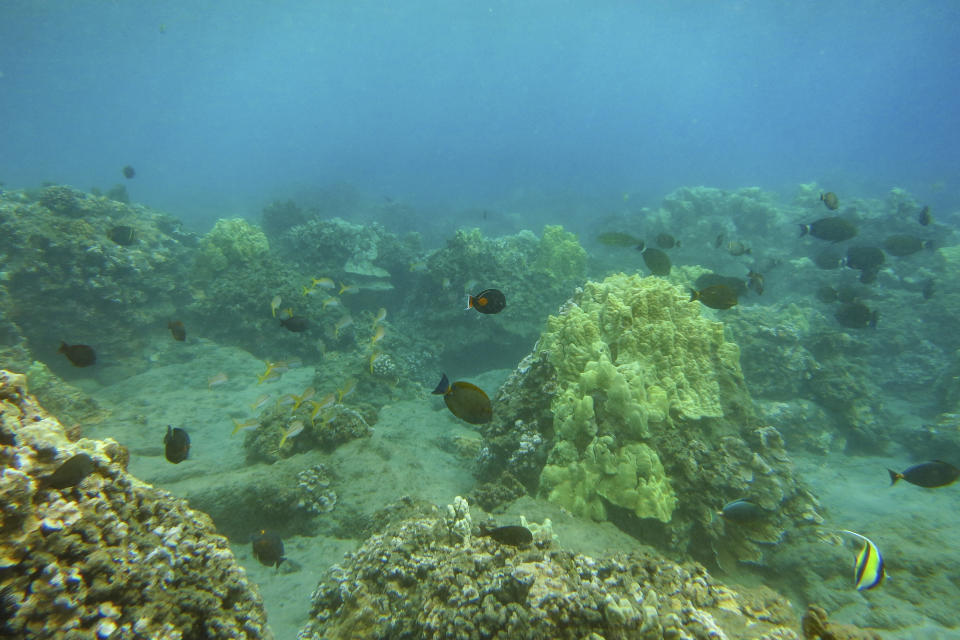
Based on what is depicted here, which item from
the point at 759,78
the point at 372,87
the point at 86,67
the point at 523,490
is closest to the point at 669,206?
the point at 523,490

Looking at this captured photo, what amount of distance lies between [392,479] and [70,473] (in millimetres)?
3757

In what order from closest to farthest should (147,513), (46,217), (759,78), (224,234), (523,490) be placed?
1. (147,513)
2. (523,490)
3. (46,217)
4. (224,234)
5. (759,78)

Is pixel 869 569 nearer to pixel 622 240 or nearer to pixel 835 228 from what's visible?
pixel 622 240

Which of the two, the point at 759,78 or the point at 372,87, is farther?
the point at 372,87

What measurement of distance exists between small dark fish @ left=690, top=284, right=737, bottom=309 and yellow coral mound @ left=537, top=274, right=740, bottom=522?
0.40 meters

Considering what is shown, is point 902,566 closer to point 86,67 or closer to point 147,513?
point 147,513

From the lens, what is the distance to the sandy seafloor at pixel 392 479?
407cm

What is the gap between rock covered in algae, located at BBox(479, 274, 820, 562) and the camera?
437 centimetres

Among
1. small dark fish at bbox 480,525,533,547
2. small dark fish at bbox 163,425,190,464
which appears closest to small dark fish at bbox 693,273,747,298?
small dark fish at bbox 480,525,533,547

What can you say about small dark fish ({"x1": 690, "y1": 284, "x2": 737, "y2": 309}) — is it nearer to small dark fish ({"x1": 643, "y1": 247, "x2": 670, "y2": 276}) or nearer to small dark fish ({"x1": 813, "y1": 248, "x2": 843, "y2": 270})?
small dark fish ({"x1": 643, "y1": 247, "x2": 670, "y2": 276})

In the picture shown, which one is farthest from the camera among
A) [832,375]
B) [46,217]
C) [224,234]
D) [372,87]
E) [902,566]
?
[372,87]

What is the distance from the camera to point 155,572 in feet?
7.59

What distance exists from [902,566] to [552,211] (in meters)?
32.9

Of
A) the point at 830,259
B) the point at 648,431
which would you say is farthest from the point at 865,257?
the point at 648,431
